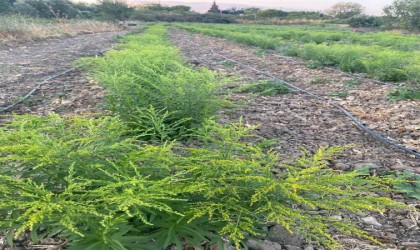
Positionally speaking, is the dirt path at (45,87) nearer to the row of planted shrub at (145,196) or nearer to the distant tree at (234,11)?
the row of planted shrub at (145,196)

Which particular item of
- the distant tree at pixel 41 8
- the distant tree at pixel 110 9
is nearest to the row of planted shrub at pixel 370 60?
the distant tree at pixel 110 9

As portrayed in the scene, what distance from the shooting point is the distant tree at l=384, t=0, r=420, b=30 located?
105ft

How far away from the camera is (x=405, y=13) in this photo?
3359cm

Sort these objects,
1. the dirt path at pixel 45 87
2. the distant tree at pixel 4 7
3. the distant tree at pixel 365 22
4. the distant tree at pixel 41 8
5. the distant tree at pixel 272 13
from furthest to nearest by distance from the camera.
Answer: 1. the distant tree at pixel 272 13
2. the distant tree at pixel 365 22
3. the distant tree at pixel 41 8
4. the distant tree at pixel 4 7
5. the dirt path at pixel 45 87

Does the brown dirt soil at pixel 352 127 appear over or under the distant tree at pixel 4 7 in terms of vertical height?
under

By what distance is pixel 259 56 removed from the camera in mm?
10633

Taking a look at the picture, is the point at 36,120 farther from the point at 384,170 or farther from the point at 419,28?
the point at 419,28

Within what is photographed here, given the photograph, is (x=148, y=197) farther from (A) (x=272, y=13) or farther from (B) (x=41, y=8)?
(A) (x=272, y=13)

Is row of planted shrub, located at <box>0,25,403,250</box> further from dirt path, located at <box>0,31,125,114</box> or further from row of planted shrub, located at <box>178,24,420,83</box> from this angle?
row of planted shrub, located at <box>178,24,420,83</box>

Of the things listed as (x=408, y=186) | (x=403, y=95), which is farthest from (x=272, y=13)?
(x=408, y=186)

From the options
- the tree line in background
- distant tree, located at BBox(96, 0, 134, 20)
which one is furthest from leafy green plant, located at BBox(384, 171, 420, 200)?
distant tree, located at BBox(96, 0, 134, 20)

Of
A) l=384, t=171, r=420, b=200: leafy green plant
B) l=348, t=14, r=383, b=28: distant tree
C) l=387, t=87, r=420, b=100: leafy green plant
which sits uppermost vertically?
l=348, t=14, r=383, b=28: distant tree

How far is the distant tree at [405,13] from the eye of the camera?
31984 mm

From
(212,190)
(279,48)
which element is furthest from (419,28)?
(212,190)
